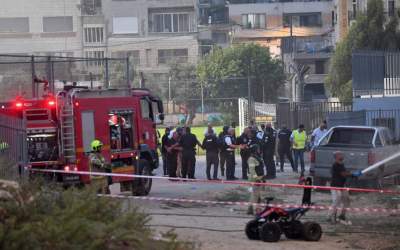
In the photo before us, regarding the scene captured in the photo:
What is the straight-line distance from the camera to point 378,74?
3841 centimetres

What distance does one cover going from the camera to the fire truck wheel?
2225cm

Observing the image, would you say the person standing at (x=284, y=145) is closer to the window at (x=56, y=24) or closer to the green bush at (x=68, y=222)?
the green bush at (x=68, y=222)

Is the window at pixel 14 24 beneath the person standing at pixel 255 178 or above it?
above

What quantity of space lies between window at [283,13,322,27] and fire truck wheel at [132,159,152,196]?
233 ft

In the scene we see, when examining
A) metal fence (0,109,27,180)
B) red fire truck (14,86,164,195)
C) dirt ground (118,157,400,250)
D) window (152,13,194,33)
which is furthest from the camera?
window (152,13,194,33)

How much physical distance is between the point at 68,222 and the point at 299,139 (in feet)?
71.0

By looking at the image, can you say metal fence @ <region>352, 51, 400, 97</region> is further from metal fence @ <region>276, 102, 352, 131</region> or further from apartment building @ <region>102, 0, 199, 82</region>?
apartment building @ <region>102, 0, 199, 82</region>

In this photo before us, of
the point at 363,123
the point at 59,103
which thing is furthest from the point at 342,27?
the point at 59,103

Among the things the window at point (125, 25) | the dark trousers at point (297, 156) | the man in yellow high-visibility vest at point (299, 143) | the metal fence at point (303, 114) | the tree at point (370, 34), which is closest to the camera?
the man in yellow high-visibility vest at point (299, 143)

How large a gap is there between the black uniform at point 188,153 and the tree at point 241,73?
42.9 m

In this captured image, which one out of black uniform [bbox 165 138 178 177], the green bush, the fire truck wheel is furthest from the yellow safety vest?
the green bush

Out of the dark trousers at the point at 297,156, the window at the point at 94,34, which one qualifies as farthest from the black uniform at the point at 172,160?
the window at the point at 94,34

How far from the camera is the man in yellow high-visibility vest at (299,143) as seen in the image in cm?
2995

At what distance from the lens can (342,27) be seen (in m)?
70.9
